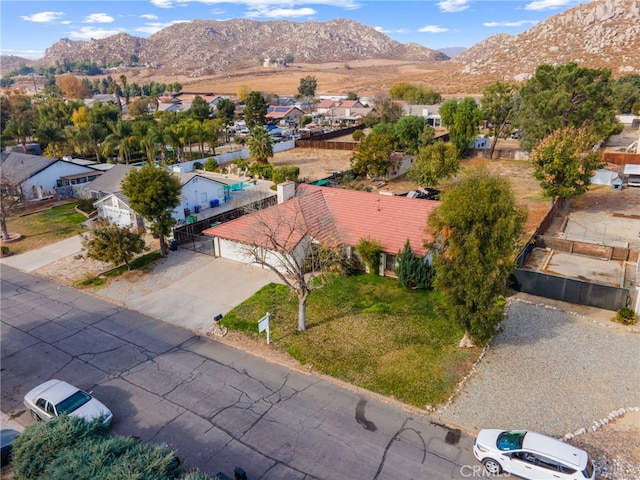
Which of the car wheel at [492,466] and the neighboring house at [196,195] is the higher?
the neighboring house at [196,195]

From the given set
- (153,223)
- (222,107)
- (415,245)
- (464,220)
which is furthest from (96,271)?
(222,107)

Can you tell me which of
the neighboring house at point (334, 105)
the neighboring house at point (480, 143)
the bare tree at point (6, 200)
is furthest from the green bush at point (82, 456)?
the neighboring house at point (334, 105)

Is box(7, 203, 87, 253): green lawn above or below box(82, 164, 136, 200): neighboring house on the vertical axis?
below

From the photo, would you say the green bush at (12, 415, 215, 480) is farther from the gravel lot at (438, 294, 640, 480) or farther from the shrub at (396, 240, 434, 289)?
the shrub at (396, 240, 434, 289)

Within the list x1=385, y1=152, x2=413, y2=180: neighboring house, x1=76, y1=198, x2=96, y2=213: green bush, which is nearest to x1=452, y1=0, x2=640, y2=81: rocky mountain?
x1=385, y1=152, x2=413, y2=180: neighboring house

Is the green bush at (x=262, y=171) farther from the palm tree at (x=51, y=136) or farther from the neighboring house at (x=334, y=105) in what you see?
the neighboring house at (x=334, y=105)

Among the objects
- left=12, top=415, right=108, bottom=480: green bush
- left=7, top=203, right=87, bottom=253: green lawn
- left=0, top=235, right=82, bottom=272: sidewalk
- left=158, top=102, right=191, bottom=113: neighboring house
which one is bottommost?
left=0, top=235, right=82, bottom=272: sidewalk
